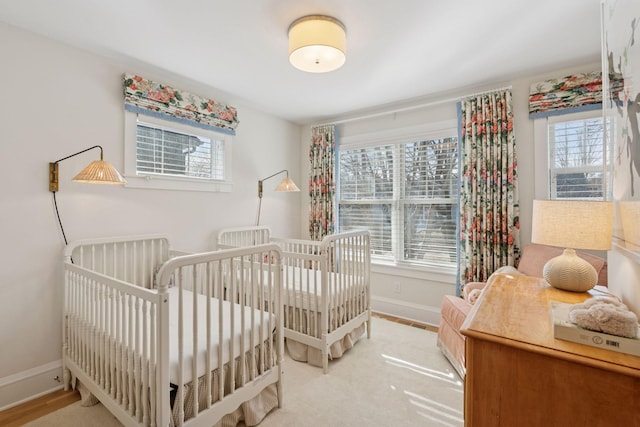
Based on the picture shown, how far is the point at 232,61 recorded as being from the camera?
2291 mm

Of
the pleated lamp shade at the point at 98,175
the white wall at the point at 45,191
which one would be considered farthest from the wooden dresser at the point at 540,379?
the white wall at the point at 45,191

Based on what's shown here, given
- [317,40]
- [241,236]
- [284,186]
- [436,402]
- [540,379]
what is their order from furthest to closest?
[241,236] < [284,186] < [436,402] < [317,40] < [540,379]

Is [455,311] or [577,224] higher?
[577,224]

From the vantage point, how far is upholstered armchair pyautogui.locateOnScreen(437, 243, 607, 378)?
6.66 ft

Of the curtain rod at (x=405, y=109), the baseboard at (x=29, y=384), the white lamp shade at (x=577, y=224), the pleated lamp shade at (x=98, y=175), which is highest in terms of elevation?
the curtain rod at (x=405, y=109)

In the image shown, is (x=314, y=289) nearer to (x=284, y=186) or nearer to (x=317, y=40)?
(x=284, y=186)

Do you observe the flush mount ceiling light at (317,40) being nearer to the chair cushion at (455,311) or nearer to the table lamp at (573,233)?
the table lamp at (573,233)

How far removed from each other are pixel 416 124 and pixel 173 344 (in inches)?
117

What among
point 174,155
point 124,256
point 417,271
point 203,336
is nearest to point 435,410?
point 203,336

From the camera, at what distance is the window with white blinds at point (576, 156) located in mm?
2330

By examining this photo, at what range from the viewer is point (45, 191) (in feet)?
6.41

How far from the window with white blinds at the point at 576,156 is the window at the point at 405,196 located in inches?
31.3

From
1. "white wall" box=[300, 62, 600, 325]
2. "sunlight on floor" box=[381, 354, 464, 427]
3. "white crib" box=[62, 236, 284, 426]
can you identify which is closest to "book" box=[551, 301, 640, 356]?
"sunlight on floor" box=[381, 354, 464, 427]

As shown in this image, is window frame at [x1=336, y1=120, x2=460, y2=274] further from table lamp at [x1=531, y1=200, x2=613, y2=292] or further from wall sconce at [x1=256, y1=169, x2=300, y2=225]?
table lamp at [x1=531, y1=200, x2=613, y2=292]
